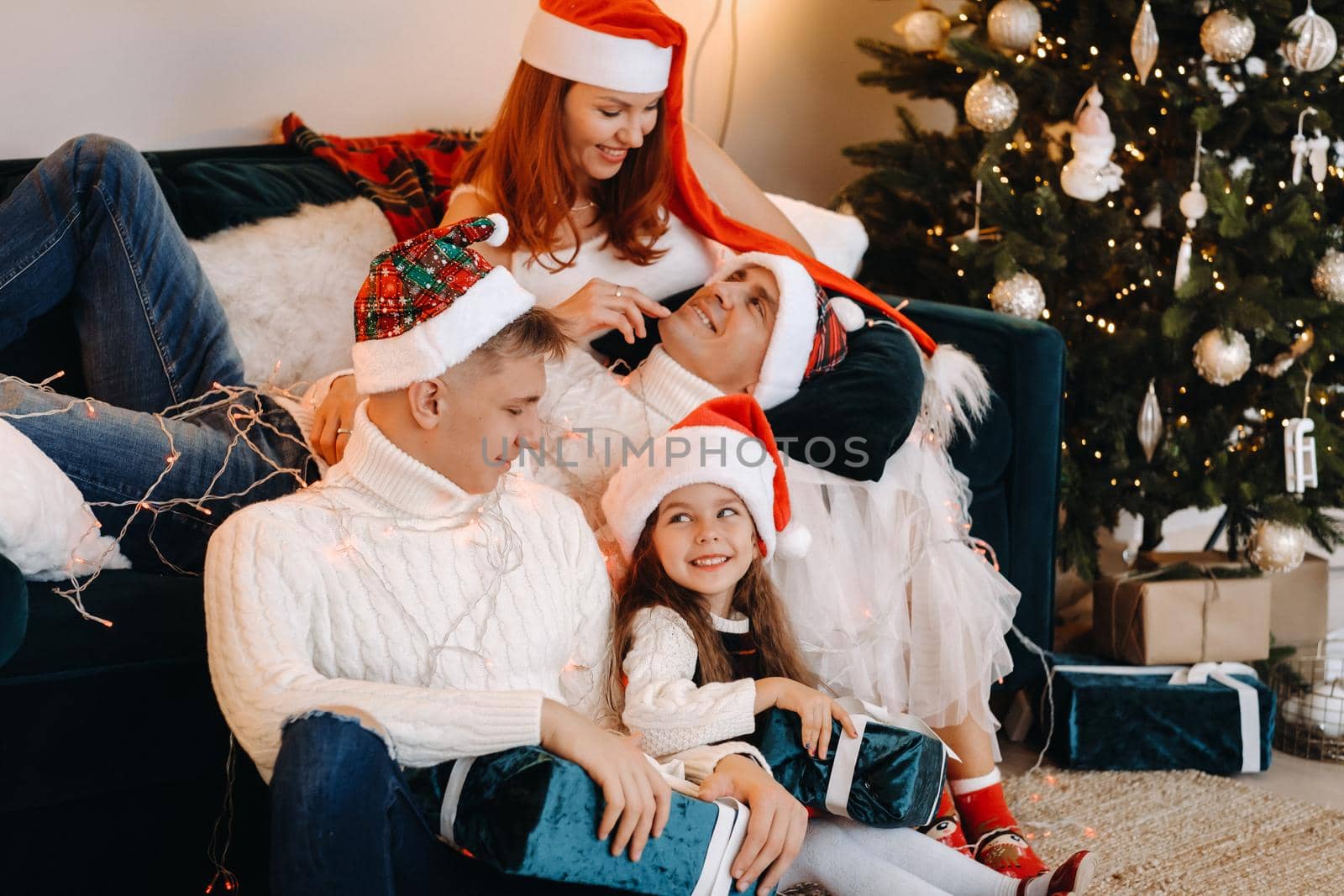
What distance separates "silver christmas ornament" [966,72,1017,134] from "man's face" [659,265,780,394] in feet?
2.91

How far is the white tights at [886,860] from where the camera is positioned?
152 cm

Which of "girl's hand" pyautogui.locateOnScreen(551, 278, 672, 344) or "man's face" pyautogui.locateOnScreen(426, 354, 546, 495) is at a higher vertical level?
"girl's hand" pyautogui.locateOnScreen(551, 278, 672, 344)

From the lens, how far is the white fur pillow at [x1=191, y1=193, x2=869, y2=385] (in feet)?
7.02

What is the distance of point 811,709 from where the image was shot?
1.50 meters

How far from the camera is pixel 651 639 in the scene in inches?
61.4

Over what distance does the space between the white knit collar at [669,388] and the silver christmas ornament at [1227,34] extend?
1.27 metres

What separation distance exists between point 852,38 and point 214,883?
274 centimetres

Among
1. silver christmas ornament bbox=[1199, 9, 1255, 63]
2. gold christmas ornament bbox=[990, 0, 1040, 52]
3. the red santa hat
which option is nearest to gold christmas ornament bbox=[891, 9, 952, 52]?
gold christmas ornament bbox=[990, 0, 1040, 52]

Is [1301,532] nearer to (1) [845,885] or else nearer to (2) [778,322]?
(2) [778,322]

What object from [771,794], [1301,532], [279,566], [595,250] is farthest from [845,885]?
[1301,532]

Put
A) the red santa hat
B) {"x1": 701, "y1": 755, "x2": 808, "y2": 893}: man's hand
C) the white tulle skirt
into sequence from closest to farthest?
1. {"x1": 701, "y1": 755, "x2": 808, "y2": 893}: man's hand
2. the white tulle skirt
3. the red santa hat

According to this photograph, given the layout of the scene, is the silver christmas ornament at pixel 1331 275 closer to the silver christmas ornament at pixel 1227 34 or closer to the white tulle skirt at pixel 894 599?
the silver christmas ornament at pixel 1227 34

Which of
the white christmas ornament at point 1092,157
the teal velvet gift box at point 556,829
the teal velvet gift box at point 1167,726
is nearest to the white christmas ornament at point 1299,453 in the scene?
the teal velvet gift box at point 1167,726

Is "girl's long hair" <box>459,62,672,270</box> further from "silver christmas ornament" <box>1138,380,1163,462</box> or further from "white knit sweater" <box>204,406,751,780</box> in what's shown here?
"silver christmas ornament" <box>1138,380,1163,462</box>
